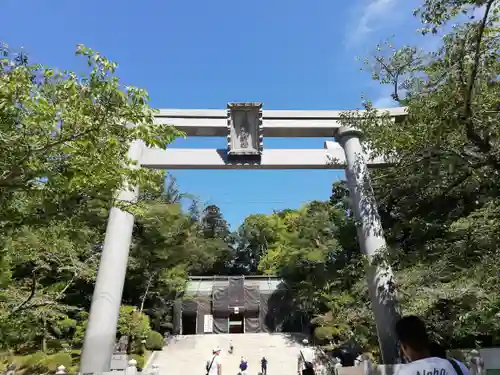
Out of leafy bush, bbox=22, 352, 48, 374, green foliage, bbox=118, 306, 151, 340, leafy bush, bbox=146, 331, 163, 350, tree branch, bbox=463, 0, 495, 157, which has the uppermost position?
tree branch, bbox=463, 0, 495, 157

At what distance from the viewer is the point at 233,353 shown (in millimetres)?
18328

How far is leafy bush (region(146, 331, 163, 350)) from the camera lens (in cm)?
1759

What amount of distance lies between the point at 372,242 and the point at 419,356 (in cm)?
494

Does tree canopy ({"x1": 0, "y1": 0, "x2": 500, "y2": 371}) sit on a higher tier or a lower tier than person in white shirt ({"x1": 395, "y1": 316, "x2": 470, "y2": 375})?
higher

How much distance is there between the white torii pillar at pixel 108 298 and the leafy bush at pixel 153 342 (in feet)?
42.1

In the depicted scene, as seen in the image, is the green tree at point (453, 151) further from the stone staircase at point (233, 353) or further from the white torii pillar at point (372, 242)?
the stone staircase at point (233, 353)

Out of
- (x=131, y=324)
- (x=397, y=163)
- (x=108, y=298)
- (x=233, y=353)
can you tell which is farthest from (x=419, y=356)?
(x=233, y=353)

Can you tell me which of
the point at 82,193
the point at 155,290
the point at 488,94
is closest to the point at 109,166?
the point at 82,193

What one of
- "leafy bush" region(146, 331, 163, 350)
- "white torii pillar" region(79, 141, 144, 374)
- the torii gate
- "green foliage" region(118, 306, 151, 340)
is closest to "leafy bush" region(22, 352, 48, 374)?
"green foliage" region(118, 306, 151, 340)

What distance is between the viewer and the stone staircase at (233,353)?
52.0 feet

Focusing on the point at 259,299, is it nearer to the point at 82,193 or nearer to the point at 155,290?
the point at 155,290

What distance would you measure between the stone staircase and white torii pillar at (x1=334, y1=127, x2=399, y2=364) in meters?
10.4

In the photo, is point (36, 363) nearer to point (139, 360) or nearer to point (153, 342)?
point (139, 360)

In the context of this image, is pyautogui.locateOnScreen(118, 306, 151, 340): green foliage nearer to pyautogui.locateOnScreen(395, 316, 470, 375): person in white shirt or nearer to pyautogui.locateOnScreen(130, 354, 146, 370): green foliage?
pyautogui.locateOnScreen(130, 354, 146, 370): green foliage
